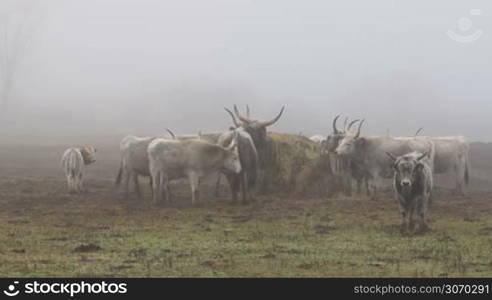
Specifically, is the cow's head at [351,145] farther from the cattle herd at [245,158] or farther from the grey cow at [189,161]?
the grey cow at [189,161]

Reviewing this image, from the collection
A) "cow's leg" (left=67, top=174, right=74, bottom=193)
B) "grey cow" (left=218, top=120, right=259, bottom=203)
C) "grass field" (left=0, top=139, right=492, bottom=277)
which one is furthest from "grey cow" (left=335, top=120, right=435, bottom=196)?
"cow's leg" (left=67, top=174, right=74, bottom=193)

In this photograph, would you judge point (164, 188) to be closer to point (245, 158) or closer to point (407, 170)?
point (245, 158)

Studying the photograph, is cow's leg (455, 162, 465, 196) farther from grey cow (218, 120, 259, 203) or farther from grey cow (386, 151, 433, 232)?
grey cow (386, 151, 433, 232)

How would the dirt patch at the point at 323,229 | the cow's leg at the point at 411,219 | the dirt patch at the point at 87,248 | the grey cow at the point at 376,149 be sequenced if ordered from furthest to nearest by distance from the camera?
the grey cow at the point at 376,149, the dirt patch at the point at 323,229, the cow's leg at the point at 411,219, the dirt patch at the point at 87,248

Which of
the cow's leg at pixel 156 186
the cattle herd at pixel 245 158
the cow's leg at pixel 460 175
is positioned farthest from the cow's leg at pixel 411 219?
the cow's leg at pixel 460 175

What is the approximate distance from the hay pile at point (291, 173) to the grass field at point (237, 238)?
52.6 inches

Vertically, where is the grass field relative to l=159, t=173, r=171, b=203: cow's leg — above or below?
below

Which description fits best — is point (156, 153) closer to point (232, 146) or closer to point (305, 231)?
point (232, 146)

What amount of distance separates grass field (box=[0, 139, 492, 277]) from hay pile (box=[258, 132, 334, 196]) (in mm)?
1335

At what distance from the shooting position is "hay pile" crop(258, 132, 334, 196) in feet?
77.3

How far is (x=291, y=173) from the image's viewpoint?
23719mm

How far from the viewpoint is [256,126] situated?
22.5 meters

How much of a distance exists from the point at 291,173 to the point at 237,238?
9892 millimetres

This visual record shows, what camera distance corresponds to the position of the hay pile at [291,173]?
23.6 meters
